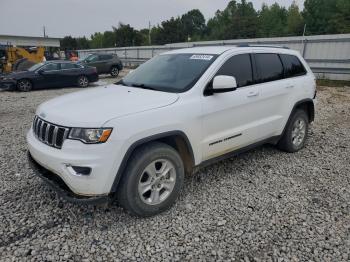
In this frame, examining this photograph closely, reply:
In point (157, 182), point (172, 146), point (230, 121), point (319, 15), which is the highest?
point (319, 15)

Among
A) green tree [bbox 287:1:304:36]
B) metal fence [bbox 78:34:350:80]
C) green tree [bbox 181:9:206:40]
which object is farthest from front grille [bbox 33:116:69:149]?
green tree [bbox 181:9:206:40]

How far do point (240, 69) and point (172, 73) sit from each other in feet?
2.98

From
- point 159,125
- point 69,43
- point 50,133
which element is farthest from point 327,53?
point 69,43

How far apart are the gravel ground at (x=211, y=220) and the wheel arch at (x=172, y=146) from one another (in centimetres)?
52

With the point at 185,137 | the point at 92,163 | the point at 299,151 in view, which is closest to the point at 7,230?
the point at 92,163

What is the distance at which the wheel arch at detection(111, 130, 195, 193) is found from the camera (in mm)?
2705

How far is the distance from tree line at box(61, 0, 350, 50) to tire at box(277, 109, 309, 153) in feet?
164

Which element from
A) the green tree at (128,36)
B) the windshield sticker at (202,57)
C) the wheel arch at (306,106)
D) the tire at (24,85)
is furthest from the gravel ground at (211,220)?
the green tree at (128,36)

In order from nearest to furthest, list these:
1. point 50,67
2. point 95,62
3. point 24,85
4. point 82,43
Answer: point 24,85
point 50,67
point 95,62
point 82,43

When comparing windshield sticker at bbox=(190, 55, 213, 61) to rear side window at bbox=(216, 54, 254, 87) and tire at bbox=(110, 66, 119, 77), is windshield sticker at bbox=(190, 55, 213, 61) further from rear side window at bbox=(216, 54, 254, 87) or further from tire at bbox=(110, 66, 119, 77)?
tire at bbox=(110, 66, 119, 77)

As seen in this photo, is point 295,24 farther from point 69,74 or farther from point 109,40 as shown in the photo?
point 69,74

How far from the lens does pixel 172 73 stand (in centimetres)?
370

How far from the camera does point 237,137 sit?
3.71m

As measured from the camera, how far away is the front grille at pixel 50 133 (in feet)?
8.84
